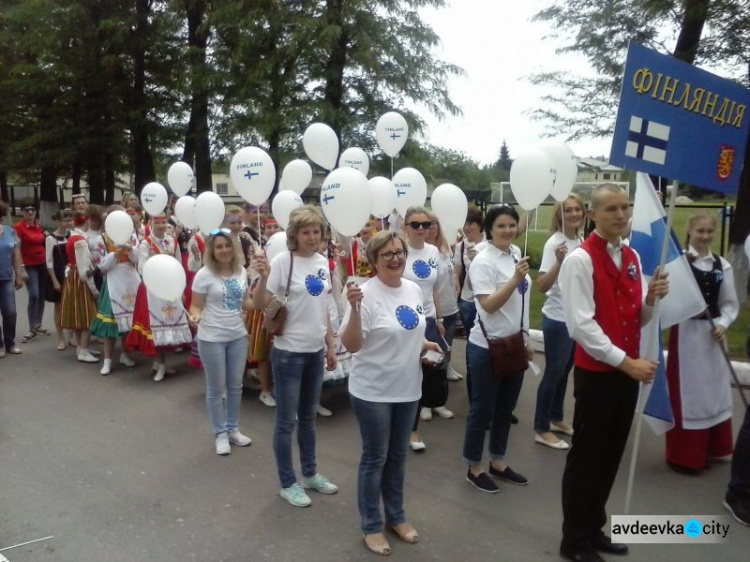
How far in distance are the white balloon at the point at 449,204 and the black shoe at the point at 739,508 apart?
3.01m

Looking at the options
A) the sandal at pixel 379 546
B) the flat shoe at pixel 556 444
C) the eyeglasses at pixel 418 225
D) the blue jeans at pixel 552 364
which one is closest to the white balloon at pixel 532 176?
the eyeglasses at pixel 418 225

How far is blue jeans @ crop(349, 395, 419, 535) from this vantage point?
3150mm

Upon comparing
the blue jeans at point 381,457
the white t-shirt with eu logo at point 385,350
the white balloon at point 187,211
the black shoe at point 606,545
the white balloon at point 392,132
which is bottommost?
the black shoe at point 606,545

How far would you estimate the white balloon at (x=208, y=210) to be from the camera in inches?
230

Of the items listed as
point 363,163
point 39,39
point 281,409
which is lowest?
point 281,409

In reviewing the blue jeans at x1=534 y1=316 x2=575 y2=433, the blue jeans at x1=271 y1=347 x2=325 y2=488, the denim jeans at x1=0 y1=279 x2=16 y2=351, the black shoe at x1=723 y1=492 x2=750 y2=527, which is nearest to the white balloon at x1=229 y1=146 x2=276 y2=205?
the blue jeans at x1=271 y1=347 x2=325 y2=488

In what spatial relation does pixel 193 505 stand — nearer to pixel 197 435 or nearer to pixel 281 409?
pixel 281 409

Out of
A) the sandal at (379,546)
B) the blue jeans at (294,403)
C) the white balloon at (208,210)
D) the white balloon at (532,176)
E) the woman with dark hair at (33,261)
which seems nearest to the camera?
the sandal at (379,546)

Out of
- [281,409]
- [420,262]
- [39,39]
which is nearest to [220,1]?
[39,39]

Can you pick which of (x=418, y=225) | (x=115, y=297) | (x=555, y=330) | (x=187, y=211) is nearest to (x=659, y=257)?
(x=555, y=330)

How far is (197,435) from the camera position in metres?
4.96

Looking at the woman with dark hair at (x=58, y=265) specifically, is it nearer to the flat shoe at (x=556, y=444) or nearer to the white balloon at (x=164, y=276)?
the white balloon at (x=164, y=276)

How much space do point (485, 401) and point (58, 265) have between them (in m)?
6.18

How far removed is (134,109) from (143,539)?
59.4 feet
